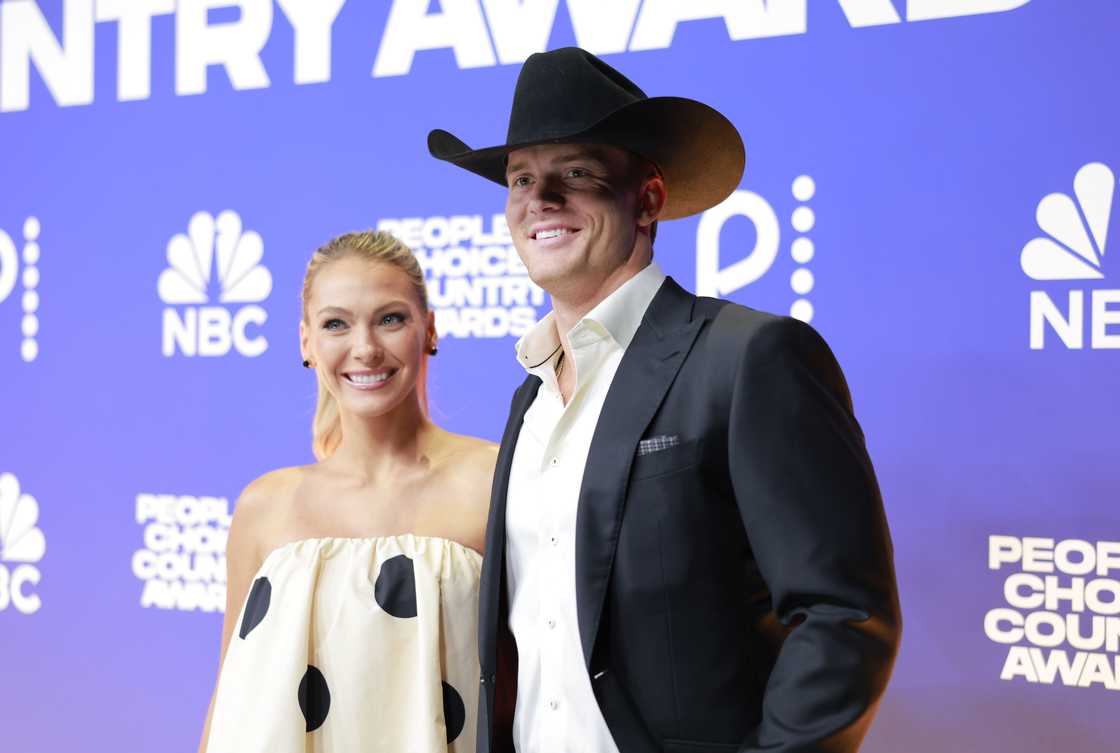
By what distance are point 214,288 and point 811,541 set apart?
258 centimetres

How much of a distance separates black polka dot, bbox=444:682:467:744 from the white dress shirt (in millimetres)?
278

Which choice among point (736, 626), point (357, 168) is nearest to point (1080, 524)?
point (736, 626)

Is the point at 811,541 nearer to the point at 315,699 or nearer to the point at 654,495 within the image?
the point at 654,495

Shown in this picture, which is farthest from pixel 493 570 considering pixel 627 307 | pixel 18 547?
pixel 18 547

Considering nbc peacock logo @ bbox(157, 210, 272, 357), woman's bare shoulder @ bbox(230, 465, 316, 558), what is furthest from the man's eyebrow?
nbc peacock logo @ bbox(157, 210, 272, 357)

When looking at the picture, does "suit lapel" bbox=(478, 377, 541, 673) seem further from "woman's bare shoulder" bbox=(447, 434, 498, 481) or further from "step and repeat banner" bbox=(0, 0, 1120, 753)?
"step and repeat banner" bbox=(0, 0, 1120, 753)

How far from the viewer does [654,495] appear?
1468 mm

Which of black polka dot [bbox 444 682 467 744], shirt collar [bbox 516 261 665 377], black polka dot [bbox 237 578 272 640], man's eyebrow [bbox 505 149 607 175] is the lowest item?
black polka dot [bbox 444 682 467 744]

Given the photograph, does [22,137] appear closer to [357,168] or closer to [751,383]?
[357,168]

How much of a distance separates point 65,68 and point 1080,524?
329cm

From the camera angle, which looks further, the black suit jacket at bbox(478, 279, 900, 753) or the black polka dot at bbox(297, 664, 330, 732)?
the black polka dot at bbox(297, 664, 330, 732)

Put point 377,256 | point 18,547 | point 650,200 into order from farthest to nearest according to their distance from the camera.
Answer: point 18,547 < point 377,256 < point 650,200

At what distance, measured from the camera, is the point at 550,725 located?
1.57 meters

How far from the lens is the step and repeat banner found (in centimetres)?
247
